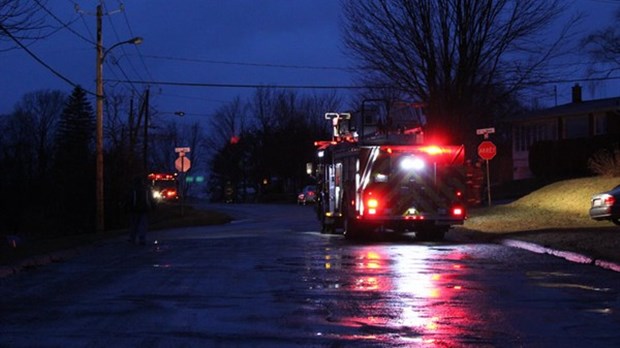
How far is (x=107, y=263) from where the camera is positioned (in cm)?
1570

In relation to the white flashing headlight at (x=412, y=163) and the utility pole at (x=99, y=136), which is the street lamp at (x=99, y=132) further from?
the white flashing headlight at (x=412, y=163)

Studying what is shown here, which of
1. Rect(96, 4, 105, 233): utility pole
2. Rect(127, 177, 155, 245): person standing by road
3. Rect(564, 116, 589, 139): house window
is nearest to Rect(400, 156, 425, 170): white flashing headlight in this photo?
Rect(127, 177, 155, 245): person standing by road

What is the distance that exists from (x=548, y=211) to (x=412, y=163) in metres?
9.82

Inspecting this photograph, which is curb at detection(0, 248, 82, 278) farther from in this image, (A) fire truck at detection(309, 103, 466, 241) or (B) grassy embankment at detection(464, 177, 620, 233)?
(B) grassy embankment at detection(464, 177, 620, 233)

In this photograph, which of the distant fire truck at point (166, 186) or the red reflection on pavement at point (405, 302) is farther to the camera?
the distant fire truck at point (166, 186)

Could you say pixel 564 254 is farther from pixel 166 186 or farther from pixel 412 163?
pixel 166 186

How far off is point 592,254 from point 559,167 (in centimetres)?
3102

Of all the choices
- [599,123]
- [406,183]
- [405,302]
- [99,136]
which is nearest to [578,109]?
[599,123]

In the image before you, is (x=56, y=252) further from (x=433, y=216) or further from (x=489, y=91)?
A: (x=489, y=91)

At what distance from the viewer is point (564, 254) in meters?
16.0

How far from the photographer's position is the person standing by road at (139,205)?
19.9 metres

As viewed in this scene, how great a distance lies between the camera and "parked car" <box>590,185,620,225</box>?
846 inches

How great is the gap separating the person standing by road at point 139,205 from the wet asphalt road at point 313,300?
265cm

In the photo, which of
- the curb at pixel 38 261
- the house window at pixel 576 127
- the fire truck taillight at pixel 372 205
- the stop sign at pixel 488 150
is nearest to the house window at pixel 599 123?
the house window at pixel 576 127
